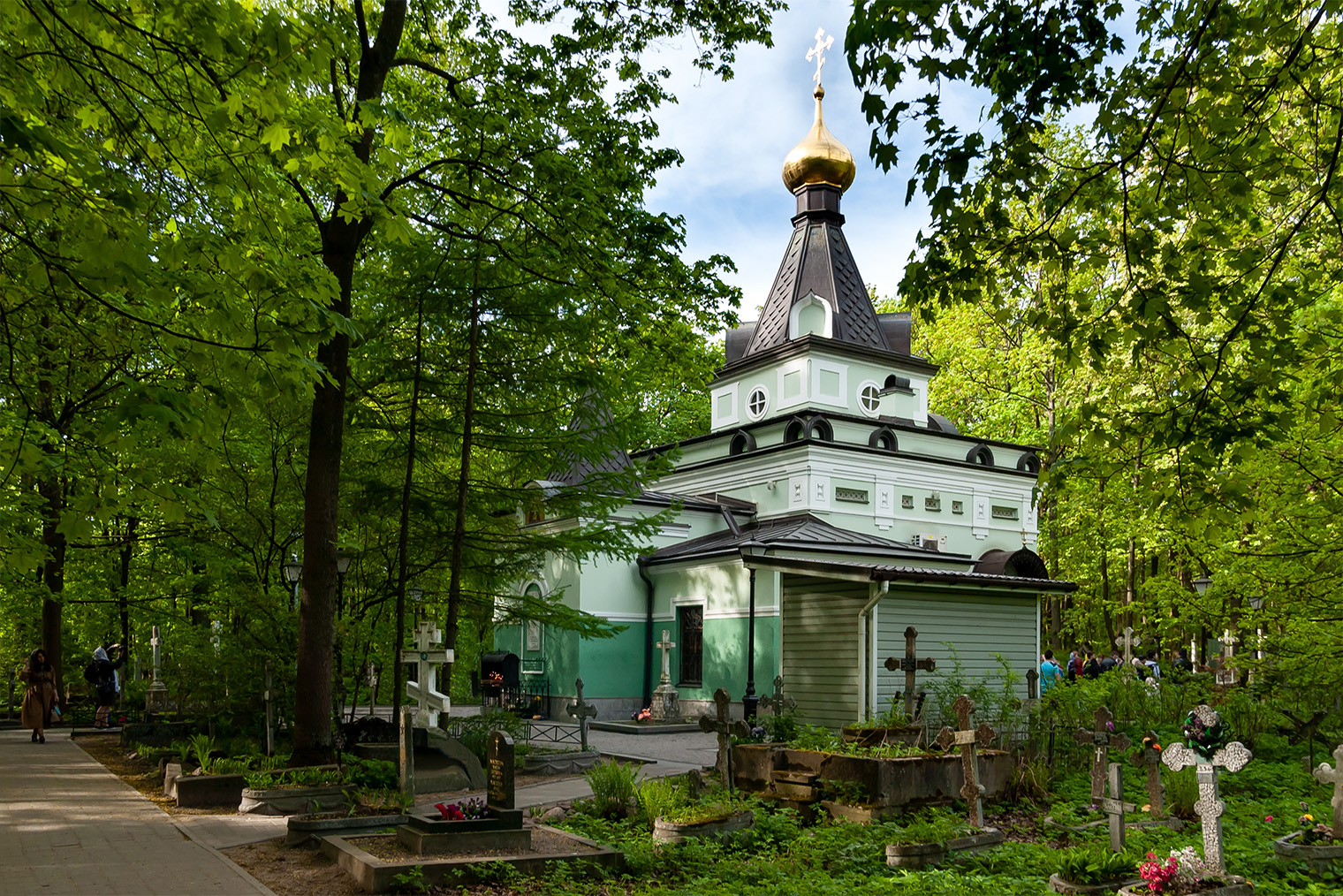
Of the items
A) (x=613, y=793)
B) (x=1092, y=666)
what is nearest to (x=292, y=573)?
(x=613, y=793)

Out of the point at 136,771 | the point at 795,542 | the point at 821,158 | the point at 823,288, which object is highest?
the point at 821,158

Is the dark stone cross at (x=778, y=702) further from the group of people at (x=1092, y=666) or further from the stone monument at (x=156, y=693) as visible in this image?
the stone monument at (x=156, y=693)

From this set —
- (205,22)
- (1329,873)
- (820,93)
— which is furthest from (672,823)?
(820,93)

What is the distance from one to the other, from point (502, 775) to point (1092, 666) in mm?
25769

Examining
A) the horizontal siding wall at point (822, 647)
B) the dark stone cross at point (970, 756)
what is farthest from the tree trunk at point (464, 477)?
the dark stone cross at point (970, 756)

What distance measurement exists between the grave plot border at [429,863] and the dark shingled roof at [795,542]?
47.9 feet

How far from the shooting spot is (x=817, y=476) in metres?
28.8

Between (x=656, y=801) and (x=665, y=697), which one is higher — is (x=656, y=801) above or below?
above

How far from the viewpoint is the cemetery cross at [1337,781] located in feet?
29.7

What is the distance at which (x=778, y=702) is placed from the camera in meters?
17.2

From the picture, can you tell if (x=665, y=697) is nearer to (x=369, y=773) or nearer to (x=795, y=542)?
(x=795, y=542)

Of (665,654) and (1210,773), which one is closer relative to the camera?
(1210,773)

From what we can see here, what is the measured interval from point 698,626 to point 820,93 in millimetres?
17316

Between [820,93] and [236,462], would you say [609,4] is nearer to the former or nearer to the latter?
[236,462]
